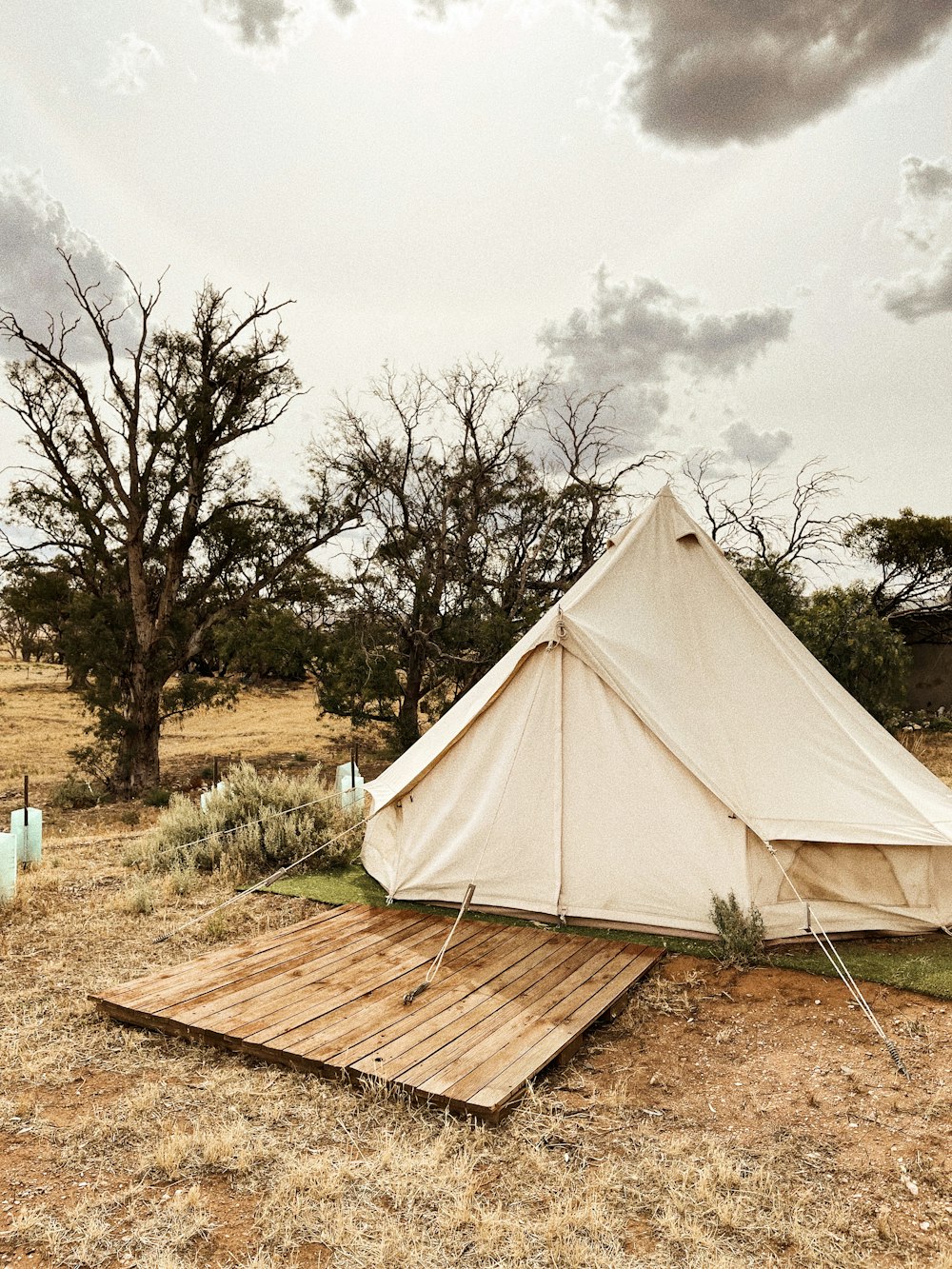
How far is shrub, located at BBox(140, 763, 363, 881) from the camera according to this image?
6969 mm

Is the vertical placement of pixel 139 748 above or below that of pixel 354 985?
above

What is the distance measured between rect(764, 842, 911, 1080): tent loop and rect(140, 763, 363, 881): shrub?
3192 millimetres

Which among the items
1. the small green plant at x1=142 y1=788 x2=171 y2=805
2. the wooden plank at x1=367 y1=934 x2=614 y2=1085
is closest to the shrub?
the wooden plank at x1=367 y1=934 x2=614 y2=1085

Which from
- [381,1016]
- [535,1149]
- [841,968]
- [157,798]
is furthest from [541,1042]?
[157,798]

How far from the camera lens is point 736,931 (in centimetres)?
486

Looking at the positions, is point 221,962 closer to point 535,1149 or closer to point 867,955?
point 535,1149

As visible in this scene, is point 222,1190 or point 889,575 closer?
point 222,1190

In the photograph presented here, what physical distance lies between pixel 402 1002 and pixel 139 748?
34.2 ft

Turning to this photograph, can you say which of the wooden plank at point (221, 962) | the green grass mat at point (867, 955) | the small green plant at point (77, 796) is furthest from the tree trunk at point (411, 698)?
the wooden plank at point (221, 962)

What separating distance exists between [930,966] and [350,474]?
1124 centimetres

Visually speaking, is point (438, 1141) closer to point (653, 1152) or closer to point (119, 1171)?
point (653, 1152)

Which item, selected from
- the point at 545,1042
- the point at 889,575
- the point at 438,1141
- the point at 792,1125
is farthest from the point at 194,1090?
the point at 889,575

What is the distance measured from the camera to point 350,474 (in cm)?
1386

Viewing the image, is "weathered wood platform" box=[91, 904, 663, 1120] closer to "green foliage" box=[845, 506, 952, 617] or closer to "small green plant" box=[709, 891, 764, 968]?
"small green plant" box=[709, 891, 764, 968]
